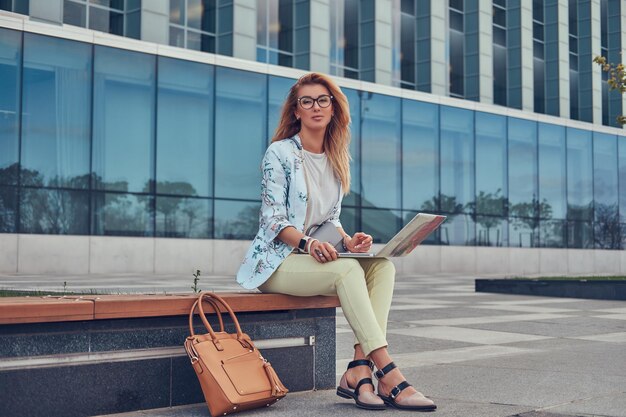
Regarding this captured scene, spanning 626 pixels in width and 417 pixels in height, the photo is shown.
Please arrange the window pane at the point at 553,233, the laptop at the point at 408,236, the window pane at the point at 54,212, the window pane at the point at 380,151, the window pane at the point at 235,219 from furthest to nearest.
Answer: the window pane at the point at 553,233, the window pane at the point at 380,151, the window pane at the point at 235,219, the window pane at the point at 54,212, the laptop at the point at 408,236

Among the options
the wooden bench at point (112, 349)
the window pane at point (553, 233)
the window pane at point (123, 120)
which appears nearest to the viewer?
the wooden bench at point (112, 349)

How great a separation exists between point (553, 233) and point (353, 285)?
31.9 meters

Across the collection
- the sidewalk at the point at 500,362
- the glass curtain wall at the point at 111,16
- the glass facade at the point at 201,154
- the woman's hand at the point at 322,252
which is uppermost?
the glass curtain wall at the point at 111,16

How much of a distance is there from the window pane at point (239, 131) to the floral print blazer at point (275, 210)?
64.7 ft

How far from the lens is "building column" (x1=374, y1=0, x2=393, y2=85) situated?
1211 inches

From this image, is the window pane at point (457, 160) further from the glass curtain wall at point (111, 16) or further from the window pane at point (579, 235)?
the glass curtain wall at point (111, 16)

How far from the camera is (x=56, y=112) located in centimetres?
2139

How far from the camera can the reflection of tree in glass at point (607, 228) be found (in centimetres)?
3653

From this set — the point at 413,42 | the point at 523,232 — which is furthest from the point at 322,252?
the point at 523,232

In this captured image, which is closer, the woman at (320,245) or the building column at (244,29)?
the woman at (320,245)

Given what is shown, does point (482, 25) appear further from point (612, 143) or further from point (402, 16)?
point (612, 143)

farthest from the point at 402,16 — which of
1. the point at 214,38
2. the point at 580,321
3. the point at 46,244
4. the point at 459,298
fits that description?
the point at 580,321

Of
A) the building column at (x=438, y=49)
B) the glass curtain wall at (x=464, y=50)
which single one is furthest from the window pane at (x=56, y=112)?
the glass curtain wall at (x=464, y=50)

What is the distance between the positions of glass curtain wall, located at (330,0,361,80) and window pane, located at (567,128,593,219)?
1063cm
